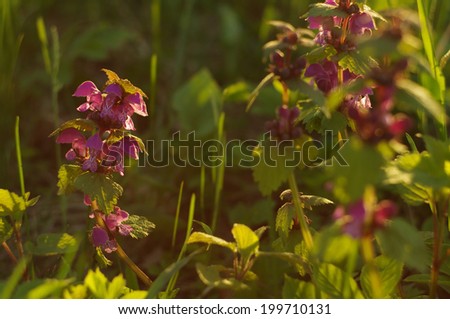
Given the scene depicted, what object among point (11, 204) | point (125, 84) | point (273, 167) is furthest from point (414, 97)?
point (11, 204)

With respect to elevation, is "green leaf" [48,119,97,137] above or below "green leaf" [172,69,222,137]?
above

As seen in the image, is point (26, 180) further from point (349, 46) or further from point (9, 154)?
point (349, 46)

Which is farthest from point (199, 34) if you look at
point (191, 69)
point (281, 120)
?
point (281, 120)

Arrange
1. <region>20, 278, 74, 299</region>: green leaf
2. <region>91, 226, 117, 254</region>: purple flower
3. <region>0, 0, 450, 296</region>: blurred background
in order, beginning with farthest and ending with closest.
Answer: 1. <region>0, 0, 450, 296</region>: blurred background
2. <region>91, 226, 117, 254</region>: purple flower
3. <region>20, 278, 74, 299</region>: green leaf

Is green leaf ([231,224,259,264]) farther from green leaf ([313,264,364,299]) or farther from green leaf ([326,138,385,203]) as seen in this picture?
green leaf ([326,138,385,203])

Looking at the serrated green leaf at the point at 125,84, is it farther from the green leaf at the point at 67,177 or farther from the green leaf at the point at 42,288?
the green leaf at the point at 42,288

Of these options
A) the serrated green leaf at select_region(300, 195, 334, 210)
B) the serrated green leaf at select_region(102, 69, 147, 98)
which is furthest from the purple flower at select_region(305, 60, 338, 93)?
the serrated green leaf at select_region(102, 69, 147, 98)

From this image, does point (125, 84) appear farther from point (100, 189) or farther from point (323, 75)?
point (323, 75)

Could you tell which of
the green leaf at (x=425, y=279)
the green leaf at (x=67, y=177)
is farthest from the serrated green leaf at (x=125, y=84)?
the green leaf at (x=425, y=279)
